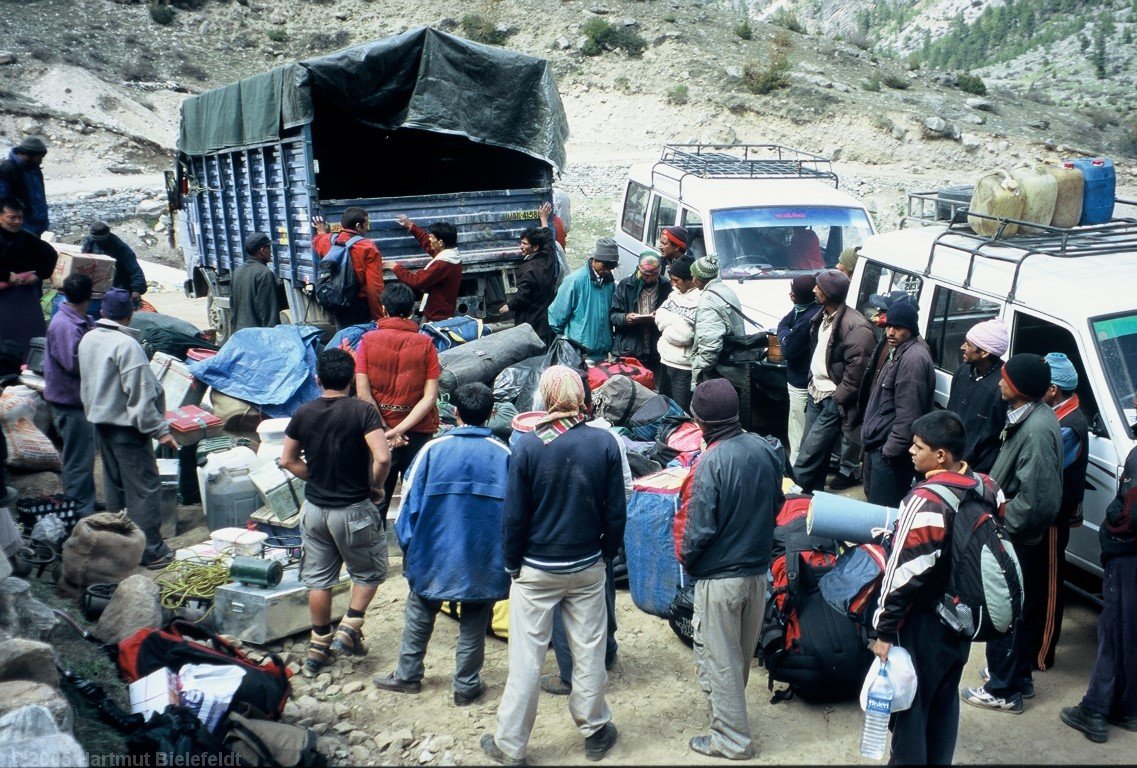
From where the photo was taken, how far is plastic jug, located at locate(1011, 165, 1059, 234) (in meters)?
6.47

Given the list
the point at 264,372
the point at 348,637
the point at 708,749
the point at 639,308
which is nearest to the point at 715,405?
the point at 708,749

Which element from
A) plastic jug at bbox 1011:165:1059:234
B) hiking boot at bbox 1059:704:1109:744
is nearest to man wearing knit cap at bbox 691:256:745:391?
plastic jug at bbox 1011:165:1059:234

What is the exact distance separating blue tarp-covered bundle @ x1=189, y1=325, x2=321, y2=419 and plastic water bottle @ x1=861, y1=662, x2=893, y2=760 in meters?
5.65

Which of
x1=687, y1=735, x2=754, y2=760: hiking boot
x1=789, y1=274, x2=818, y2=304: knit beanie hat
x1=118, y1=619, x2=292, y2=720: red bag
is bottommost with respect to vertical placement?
x1=687, y1=735, x2=754, y2=760: hiking boot

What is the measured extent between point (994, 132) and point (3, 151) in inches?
1120

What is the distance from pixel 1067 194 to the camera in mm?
6648

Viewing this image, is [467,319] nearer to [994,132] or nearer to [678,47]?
[994,132]

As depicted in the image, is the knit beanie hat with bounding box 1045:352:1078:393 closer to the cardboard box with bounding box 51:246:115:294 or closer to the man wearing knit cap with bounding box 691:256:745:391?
the man wearing knit cap with bounding box 691:256:745:391

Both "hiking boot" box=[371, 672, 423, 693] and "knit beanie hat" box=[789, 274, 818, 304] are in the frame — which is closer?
"hiking boot" box=[371, 672, 423, 693]

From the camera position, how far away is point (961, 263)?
20.8ft

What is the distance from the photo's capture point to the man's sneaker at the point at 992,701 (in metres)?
4.83

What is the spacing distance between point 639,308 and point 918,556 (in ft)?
17.3

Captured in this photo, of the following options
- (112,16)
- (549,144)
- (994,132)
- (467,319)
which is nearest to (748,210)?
(549,144)

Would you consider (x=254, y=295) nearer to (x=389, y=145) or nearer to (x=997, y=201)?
(x=389, y=145)
